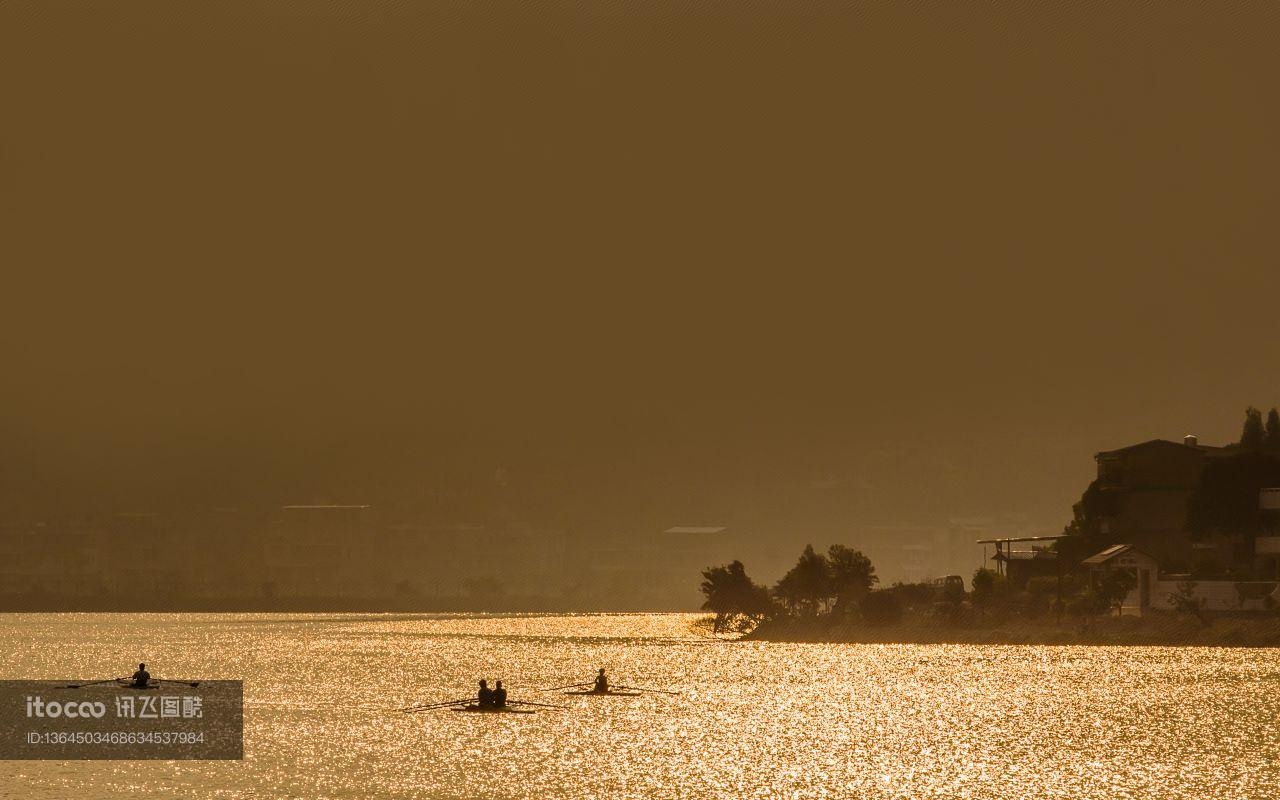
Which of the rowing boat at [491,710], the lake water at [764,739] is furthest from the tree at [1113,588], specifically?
the rowing boat at [491,710]

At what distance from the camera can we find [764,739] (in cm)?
10494

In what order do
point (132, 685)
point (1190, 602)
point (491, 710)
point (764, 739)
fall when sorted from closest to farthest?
point (764, 739) → point (491, 710) → point (132, 685) → point (1190, 602)

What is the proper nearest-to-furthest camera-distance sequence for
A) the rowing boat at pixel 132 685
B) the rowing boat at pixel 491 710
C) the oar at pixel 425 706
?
the rowing boat at pixel 491 710 < the oar at pixel 425 706 < the rowing boat at pixel 132 685

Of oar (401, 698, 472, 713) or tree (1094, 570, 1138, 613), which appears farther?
tree (1094, 570, 1138, 613)

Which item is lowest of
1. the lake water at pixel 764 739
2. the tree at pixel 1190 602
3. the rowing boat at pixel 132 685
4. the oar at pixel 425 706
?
the lake water at pixel 764 739

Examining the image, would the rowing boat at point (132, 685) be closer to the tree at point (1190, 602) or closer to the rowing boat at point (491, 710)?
the rowing boat at point (491, 710)

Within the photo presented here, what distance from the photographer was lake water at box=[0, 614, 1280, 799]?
84.9m

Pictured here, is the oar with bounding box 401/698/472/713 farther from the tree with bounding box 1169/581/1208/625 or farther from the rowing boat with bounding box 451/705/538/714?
the tree with bounding box 1169/581/1208/625

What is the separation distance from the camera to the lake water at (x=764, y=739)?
84.9 meters

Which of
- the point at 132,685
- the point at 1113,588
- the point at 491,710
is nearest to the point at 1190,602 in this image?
the point at 1113,588

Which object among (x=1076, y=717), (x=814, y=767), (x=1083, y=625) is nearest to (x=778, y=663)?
(x=1083, y=625)

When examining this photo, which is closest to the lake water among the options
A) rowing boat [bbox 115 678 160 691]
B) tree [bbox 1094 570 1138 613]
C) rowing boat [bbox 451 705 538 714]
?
rowing boat [bbox 451 705 538 714]

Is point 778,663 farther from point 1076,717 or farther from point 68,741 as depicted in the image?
point 68,741

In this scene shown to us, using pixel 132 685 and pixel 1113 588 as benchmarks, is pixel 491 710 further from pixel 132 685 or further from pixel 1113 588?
pixel 1113 588
